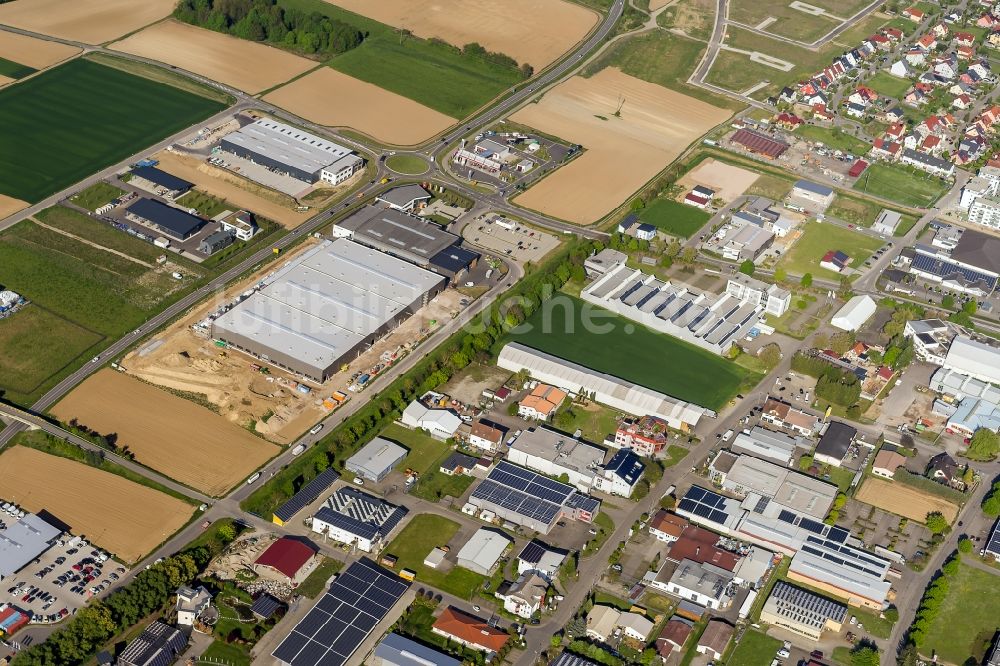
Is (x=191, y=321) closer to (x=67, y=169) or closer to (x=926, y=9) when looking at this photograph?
(x=67, y=169)

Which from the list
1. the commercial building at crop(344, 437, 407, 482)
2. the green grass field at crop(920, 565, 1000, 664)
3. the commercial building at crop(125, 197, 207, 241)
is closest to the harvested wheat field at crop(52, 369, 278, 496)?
the commercial building at crop(344, 437, 407, 482)

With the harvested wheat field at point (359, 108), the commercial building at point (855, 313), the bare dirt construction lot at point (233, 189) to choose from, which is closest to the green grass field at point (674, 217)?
the commercial building at point (855, 313)

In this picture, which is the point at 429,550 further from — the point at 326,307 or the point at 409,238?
the point at 409,238

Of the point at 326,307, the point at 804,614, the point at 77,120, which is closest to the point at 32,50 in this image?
the point at 77,120

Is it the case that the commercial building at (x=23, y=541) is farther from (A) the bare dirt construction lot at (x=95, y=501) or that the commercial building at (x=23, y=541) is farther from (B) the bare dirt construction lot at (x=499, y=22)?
(B) the bare dirt construction lot at (x=499, y=22)

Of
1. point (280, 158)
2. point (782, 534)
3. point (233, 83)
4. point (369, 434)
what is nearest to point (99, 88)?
point (233, 83)

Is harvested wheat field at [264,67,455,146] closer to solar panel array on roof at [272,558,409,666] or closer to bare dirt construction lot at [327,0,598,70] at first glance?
bare dirt construction lot at [327,0,598,70]
